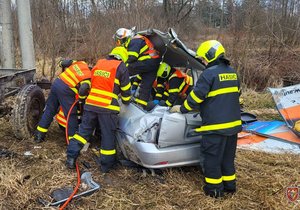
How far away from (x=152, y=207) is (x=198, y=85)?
4.78 ft

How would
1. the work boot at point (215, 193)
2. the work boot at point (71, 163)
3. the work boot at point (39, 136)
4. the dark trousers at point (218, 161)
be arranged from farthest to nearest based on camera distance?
1. the work boot at point (39, 136)
2. the work boot at point (71, 163)
3. the work boot at point (215, 193)
4. the dark trousers at point (218, 161)

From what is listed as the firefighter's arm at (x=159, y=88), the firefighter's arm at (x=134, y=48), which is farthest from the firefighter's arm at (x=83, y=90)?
the firefighter's arm at (x=159, y=88)

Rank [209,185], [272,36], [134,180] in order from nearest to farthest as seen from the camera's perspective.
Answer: [209,185], [134,180], [272,36]

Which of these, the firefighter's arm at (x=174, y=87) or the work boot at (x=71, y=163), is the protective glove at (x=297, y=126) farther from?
the work boot at (x=71, y=163)

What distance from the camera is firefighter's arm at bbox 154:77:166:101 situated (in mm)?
6344

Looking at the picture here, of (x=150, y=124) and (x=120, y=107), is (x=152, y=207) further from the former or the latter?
(x=120, y=107)

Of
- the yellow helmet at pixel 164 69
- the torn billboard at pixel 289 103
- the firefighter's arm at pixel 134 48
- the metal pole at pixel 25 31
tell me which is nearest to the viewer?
the firefighter's arm at pixel 134 48

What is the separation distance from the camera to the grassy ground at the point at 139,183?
370 centimetres

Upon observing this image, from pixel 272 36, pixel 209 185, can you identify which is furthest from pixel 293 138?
pixel 272 36

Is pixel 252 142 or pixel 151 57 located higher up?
pixel 151 57

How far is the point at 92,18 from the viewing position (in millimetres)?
13477

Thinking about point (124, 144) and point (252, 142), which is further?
point (252, 142)

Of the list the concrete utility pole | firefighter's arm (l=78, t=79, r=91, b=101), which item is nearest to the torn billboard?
firefighter's arm (l=78, t=79, r=91, b=101)

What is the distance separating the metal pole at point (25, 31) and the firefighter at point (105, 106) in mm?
4113
